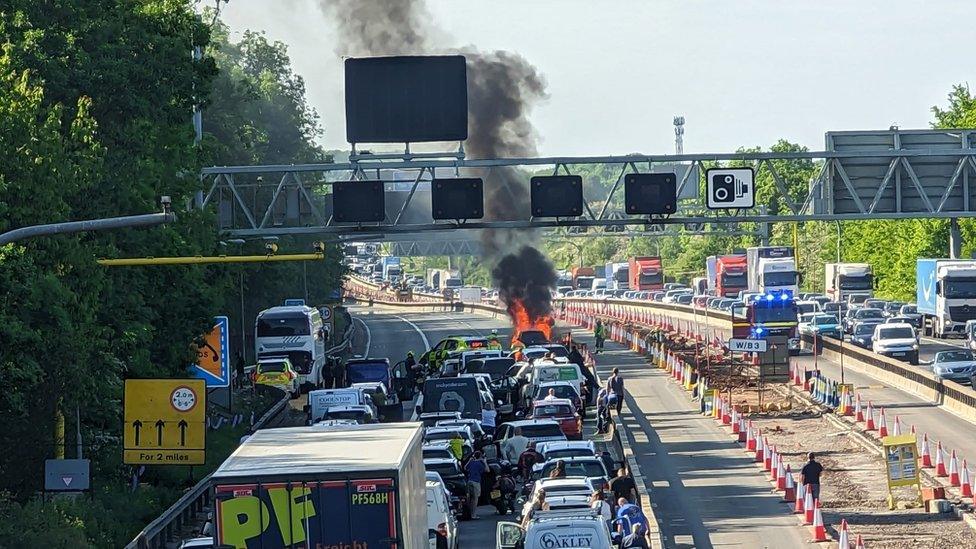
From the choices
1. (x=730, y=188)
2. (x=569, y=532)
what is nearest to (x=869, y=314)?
(x=730, y=188)

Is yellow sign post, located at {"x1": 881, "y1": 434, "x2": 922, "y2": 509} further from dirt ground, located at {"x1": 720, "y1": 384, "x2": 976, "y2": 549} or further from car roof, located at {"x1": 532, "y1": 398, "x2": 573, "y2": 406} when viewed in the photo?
car roof, located at {"x1": 532, "y1": 398, "x2": 573, "y2": 406}

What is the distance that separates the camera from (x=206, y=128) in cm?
8894

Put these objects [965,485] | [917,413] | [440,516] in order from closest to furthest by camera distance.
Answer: [440,516] < [965,485] < [917,413]

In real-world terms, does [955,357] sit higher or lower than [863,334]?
higher

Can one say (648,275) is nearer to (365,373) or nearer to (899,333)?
(899,333)

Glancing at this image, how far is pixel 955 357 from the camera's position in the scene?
205 feet

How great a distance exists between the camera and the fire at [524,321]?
90706 mm

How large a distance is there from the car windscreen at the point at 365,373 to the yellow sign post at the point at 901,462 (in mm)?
27975

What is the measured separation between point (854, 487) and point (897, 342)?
32857 mm

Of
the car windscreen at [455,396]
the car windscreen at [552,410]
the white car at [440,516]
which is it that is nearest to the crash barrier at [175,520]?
the white car at [440,516]

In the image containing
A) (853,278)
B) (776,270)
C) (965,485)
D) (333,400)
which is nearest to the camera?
(965,485)

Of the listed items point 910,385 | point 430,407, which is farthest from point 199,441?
point 910,385

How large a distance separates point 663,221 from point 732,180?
215 centimetres

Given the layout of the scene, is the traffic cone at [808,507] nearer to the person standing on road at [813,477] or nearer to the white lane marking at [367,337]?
the person standing on road at [813,477]
